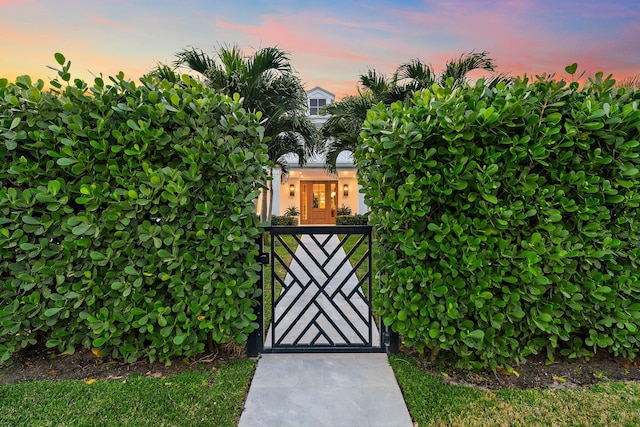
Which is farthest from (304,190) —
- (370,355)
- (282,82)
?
(370,355)

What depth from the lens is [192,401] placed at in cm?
201

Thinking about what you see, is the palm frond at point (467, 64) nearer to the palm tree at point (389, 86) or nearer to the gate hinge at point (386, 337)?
the palm tree at point (389, 86)

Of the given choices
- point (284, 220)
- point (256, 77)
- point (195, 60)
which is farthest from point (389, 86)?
point (284, 220)

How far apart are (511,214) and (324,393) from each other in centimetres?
189

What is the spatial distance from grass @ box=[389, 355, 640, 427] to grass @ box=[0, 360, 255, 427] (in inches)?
51.1

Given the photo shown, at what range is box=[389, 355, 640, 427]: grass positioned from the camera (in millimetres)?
1819

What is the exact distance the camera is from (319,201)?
15.6m

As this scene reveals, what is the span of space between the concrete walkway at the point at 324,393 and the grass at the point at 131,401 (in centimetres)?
17

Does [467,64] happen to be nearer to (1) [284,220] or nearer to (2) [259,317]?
(2) [259,317]

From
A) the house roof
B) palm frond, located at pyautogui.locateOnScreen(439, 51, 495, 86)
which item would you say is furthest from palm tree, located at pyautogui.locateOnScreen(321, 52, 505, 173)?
the house roof

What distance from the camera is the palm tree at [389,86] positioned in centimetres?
610

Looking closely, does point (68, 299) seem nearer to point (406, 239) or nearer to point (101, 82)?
point (101, 82)

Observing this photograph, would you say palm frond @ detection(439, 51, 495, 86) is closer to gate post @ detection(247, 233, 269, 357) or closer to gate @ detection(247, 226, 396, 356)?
gate @ detection(247, 226, 396, 356)

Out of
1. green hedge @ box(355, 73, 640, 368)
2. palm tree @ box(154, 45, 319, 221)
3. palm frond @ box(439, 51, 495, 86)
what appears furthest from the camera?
palm frond @ box(439, 51, 495, 86)
